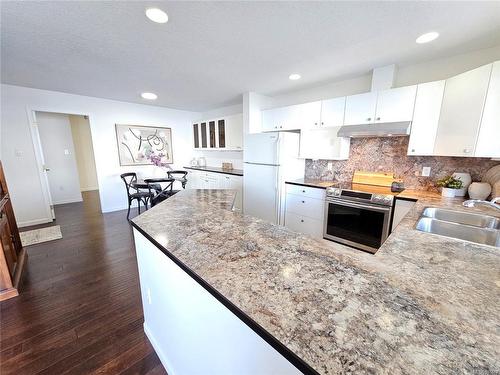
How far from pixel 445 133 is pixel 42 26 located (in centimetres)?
382

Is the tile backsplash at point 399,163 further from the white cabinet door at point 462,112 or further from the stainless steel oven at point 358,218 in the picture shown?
the stainless steel oven at point 358,218

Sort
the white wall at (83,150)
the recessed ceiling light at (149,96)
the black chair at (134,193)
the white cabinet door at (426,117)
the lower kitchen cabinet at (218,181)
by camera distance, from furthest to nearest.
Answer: the white wall at (83,150) → the lower kitchen cabinet at (218,181) → the black chair at (134,193) → the recessed ceiling light at (149,96) → the white cabinet door at (426,117)

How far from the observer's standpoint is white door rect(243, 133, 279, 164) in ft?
10.1

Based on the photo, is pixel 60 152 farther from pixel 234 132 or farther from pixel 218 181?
pixel 234 132

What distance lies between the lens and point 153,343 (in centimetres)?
144

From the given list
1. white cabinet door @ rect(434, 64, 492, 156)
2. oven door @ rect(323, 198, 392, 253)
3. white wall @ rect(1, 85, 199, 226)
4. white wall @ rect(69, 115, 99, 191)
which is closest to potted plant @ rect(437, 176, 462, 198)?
white cabinet door @ rect(434, 64, 492, 156)

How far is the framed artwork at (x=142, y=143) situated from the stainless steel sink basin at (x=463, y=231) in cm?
415

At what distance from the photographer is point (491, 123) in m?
1.75

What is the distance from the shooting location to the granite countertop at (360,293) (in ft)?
1.51

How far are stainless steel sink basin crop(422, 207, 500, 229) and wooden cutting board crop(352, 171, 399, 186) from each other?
2.95 feet

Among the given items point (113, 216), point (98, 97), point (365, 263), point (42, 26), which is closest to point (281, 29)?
point (365, 263)

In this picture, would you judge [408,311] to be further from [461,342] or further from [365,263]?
[365,263]

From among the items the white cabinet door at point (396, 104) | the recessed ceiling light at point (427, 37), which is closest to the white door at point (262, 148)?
the white cabinet door at point (396, 104)

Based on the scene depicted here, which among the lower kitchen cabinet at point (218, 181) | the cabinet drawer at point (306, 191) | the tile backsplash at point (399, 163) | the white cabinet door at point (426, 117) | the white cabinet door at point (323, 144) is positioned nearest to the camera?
the white cabinet door at point (426, 117)
